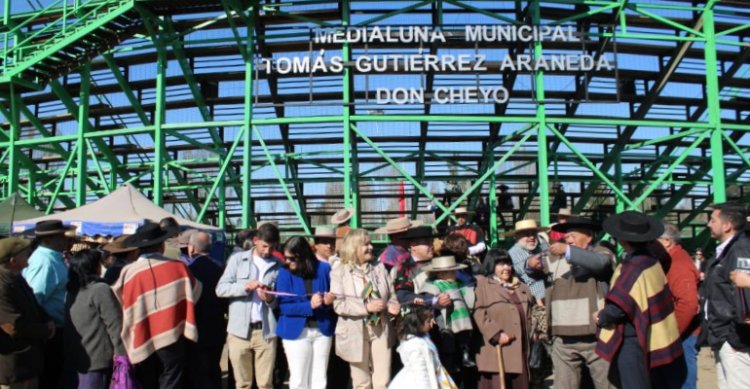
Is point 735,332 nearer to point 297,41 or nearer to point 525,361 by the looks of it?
point 525,361

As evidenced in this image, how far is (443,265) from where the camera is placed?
21.5 ft

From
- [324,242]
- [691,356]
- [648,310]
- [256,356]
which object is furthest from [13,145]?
[648,310]

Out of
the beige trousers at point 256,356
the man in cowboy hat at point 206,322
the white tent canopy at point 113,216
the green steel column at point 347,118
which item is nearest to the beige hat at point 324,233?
the man in cowboy hat at point 206,322

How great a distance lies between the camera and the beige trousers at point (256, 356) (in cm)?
661

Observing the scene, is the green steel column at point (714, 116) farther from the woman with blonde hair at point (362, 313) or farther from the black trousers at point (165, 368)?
the black trousers at point (165, 368)

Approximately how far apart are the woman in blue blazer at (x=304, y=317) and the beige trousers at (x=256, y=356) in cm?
28

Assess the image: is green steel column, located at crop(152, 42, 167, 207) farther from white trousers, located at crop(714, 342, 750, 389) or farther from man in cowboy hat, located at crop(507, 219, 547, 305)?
white trousers, located at crop(714, 342, 750, 389)

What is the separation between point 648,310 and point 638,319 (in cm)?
11

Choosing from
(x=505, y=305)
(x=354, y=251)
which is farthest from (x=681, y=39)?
(x=354, y=251)

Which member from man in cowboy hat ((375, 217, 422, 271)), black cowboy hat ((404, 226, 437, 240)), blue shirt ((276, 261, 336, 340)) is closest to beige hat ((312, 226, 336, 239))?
man in cowboy hat ((375, 217, 422, 271))

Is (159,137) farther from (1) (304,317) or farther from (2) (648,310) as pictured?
(2) (648,310)

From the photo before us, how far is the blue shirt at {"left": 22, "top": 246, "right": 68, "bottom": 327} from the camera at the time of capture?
6.33 m

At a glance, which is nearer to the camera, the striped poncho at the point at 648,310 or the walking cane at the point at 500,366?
the striped poncho at the point at 648,310

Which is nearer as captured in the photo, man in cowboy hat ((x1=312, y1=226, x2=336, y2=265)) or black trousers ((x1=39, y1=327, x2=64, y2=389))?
black trousers ((x1=39, y1=327, x2=64, y2=389))
